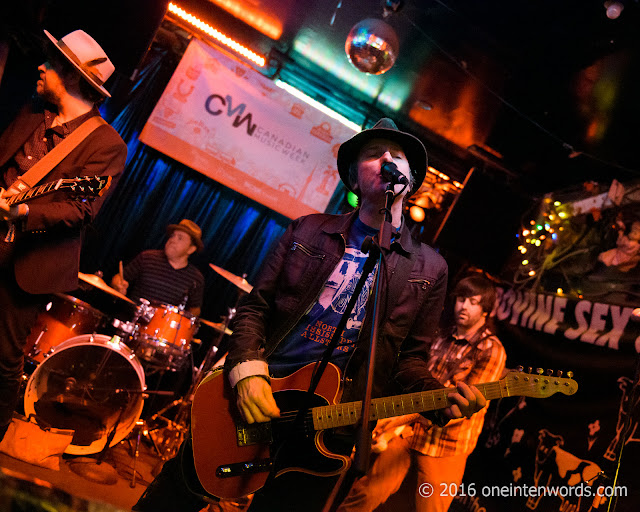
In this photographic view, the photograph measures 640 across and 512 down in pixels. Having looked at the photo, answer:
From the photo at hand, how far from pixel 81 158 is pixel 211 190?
12.5 feet

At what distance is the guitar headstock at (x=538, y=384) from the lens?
1.85 metres

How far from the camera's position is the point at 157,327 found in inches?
186

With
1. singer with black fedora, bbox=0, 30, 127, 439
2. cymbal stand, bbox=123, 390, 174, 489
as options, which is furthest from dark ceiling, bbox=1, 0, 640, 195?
cymbal stand, bbox=123, 390, 174, 489

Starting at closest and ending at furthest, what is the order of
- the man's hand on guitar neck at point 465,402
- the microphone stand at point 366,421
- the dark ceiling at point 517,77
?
the microphone stand at point 366,421
the man's hand on guitar neck at point 465,402
the dark ceiling at point 517,77

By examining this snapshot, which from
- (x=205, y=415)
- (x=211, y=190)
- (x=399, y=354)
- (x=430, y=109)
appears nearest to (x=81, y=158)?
(x=205, y=415)

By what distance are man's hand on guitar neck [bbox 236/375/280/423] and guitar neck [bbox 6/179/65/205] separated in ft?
5.70

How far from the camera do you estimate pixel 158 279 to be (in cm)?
582

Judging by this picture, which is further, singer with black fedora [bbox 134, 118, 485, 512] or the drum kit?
the drum kit

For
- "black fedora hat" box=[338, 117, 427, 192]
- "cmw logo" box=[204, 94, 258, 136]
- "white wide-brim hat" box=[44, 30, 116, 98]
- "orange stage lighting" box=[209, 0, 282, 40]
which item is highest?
"orange stage lighting" box=[209, 0, 282, 40]

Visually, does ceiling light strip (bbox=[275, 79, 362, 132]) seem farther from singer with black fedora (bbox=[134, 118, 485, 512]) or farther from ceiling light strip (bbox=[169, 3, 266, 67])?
singer with black fedora (bbox=[134, 118, 485, 512])

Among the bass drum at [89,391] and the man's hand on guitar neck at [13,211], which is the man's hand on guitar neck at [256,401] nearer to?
the man's hand on guitar neck at [13,211]

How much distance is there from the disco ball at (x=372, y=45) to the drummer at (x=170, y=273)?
3.00 metres

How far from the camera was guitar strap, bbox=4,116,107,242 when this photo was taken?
273 centimetres

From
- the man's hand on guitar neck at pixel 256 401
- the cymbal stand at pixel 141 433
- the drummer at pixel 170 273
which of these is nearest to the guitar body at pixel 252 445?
the man's hand on guitar neck at pixel 256 401
